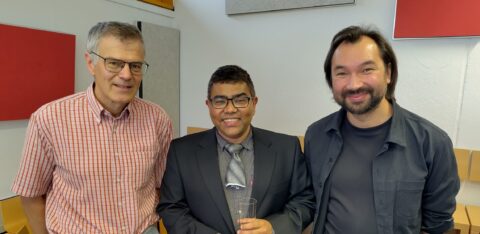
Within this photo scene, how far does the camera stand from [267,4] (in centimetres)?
385

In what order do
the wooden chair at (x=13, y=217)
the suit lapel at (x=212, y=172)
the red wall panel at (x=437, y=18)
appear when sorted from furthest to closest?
the red wall panel at (x=437, y=18)
the wooden chair at (x=13, y=217)
the suit lapel at (x=212, y=172)

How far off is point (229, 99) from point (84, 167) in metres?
0.83

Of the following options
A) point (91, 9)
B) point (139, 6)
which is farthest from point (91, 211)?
point (139, 6)

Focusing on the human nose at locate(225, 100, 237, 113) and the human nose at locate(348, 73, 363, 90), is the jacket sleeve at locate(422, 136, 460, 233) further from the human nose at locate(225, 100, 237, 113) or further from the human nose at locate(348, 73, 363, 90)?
the human nose at locate(225, 100, 237, 113)

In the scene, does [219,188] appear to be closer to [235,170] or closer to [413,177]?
[235,170]

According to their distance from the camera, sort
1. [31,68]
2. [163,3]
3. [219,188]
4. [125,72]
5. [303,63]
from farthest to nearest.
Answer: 1. [163,3]
2. [303,63]
3. [31,68]
4. [219,188]
5. [125,72]

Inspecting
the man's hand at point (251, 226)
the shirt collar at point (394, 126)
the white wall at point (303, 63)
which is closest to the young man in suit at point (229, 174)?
the man's hand at point (251, 226)

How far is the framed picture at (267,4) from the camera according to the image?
3.56 m

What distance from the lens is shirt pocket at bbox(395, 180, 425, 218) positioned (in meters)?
1.59

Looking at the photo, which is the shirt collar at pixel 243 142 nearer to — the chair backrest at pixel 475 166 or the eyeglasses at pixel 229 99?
the eyeglasses at pixel 229 99

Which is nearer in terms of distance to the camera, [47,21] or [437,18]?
[47,21]

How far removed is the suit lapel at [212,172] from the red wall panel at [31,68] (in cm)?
182

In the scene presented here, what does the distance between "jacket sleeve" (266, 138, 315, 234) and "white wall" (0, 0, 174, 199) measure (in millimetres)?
2380

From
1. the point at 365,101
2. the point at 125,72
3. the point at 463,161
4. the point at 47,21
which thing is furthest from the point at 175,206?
the point at 463,161
